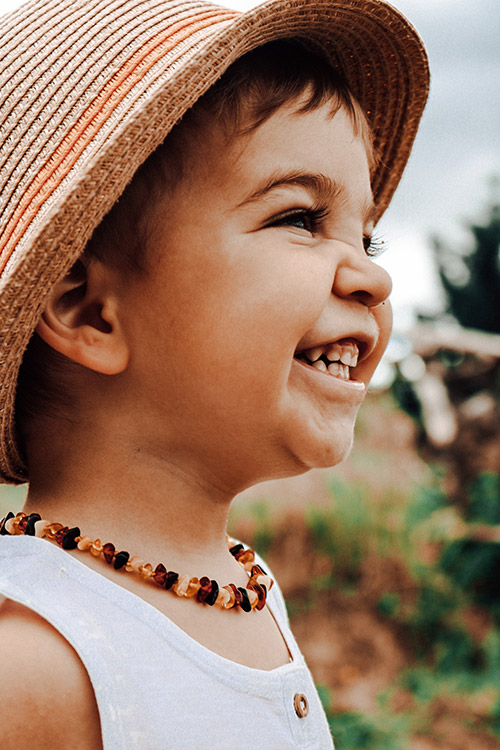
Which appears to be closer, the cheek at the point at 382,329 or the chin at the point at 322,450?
the chin at the point at 322,450

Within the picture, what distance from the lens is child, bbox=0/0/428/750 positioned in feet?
3.66

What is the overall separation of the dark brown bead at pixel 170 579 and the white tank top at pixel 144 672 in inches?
2.7

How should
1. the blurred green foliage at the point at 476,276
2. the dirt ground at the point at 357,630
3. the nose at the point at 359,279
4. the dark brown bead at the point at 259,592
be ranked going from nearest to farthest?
the nose at the point at 359,279
the dark brown bead at the point at 259,592
the dirt ground at the point at 357,630
the blurred green foliage at the point at 476,276

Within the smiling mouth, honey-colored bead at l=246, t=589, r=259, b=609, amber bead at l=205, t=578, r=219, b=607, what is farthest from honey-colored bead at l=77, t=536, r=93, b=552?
the smiling mouth

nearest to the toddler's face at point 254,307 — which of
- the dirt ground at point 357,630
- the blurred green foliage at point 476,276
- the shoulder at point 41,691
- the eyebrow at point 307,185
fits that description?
the eyebrow at point 307,185

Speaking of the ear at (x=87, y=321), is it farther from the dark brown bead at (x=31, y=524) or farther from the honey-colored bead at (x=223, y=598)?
the honey-colored bead at (x=223, y=598)

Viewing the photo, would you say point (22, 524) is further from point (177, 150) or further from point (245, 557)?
point (177, 150)

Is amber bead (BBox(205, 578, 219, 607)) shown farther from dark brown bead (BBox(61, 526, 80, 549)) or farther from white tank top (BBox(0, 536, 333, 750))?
dark brown bead (BBox(61, 526, 80, 549))

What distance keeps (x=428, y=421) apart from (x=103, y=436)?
438 cm

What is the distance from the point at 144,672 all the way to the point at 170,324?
0.49 m

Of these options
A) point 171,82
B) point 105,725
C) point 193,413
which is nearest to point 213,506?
point 193,413

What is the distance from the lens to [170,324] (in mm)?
1234

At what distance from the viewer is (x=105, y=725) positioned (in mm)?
1027

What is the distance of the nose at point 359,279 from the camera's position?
1.30 m
